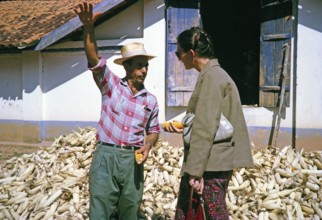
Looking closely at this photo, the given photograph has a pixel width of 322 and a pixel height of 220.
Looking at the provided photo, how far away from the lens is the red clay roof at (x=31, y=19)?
856 centimetres

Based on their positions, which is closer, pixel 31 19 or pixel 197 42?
pixel 197 42

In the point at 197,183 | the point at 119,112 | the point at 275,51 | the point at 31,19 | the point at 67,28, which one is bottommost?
the point at 197,183

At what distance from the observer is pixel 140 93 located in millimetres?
3545

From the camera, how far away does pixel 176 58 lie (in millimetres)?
7621

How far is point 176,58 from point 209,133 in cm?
496

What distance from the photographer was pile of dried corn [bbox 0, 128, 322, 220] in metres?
5.05

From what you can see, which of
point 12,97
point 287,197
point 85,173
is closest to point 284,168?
point 287,197

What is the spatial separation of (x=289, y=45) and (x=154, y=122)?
4.41 meters

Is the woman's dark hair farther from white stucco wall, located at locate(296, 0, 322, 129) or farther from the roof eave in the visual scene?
the roof eave

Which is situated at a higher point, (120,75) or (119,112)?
(120,75)

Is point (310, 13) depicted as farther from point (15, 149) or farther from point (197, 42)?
point (15, 149)

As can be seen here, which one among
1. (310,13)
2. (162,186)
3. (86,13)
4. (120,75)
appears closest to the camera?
(86,13)

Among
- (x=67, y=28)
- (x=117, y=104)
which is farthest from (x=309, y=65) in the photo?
(x=117, y=104)

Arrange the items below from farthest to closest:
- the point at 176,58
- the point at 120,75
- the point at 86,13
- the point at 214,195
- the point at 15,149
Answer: the point at 15,149
the point at 120,75
the point at 176,58
the point at 86,13
the point at 214,195
